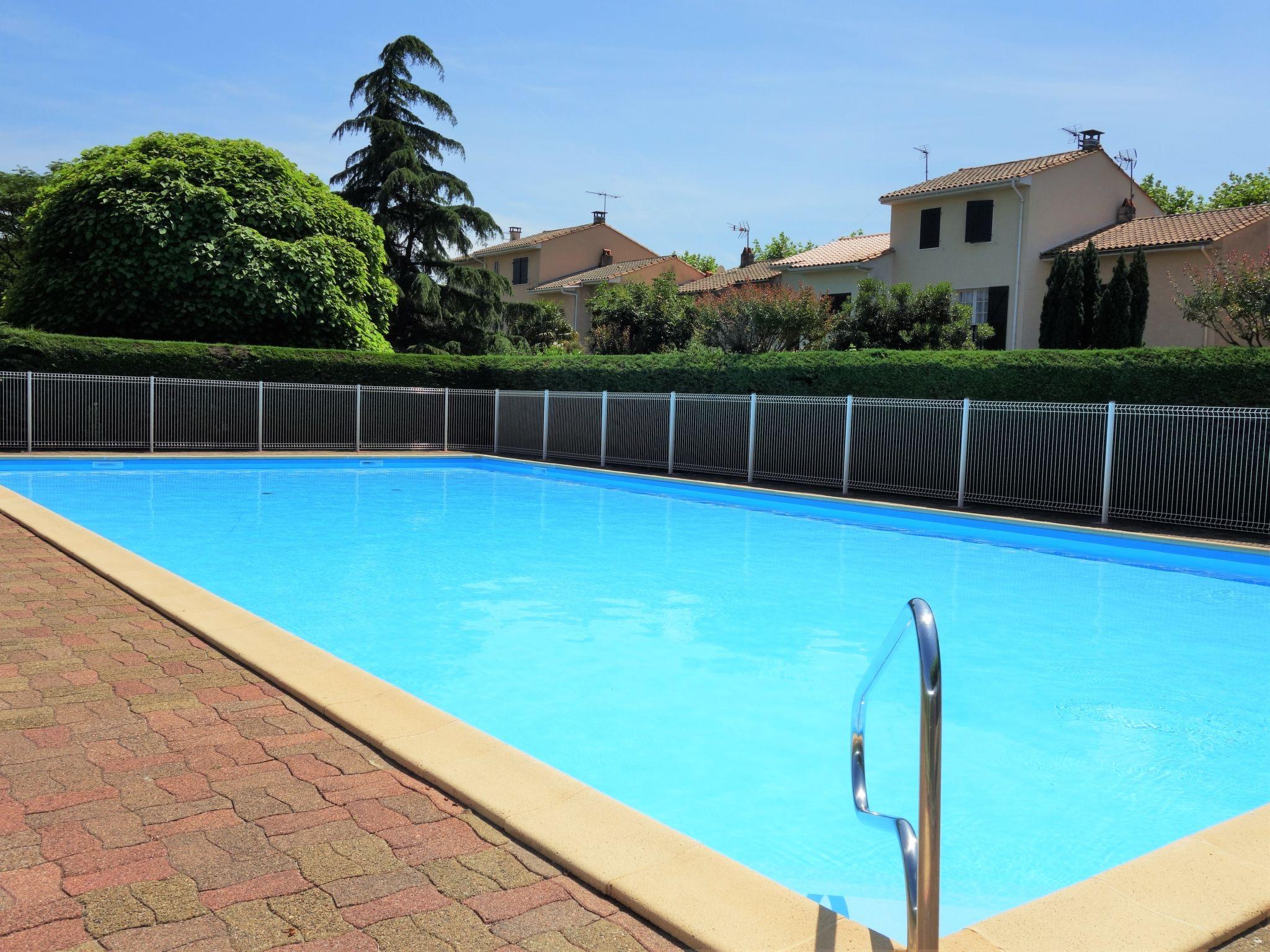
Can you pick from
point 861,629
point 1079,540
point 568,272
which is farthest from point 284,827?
point 568,272

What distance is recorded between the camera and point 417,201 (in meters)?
32.7

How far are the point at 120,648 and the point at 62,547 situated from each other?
3.84 meters

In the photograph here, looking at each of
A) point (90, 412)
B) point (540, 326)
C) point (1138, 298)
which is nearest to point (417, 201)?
point (540, 326)

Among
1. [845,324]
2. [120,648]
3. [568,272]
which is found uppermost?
[568,272]

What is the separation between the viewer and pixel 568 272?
46656mm

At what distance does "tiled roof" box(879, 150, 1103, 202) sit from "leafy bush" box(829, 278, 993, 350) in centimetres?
555

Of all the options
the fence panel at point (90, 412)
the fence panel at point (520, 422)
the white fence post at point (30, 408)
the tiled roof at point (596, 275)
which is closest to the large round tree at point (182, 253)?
the fence panel at point (90, 412)

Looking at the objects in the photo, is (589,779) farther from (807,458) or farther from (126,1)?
(126,1)

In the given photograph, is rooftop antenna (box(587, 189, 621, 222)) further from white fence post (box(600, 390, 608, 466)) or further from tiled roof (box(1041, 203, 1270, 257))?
white fence post (box(600, 390, 608, 466))

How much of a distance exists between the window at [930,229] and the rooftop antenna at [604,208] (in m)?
23.1

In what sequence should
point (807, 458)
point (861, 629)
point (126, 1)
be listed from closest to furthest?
point (861, 629)
point (126, 1)
point (807, 458)

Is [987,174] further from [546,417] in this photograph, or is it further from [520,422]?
[520,422]

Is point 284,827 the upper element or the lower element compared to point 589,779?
upper

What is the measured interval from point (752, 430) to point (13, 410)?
15994mm
